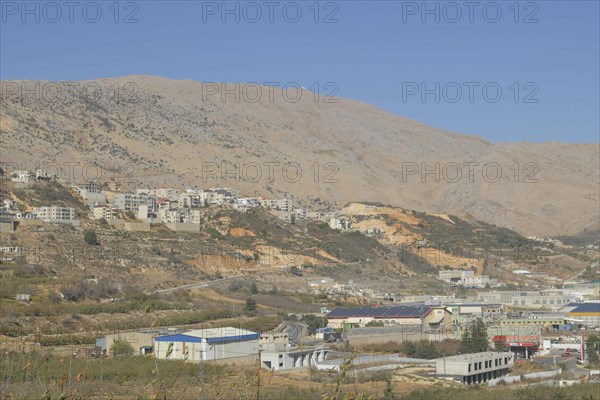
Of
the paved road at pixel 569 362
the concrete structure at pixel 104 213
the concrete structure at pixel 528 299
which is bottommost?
the paved road at pixel 569 362

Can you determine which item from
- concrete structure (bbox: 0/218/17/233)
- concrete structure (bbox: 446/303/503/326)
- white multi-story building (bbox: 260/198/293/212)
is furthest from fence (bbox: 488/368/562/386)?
white multi-story building (bbox: 260/198/293/212)

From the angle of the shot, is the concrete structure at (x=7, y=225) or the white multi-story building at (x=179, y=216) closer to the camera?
the concrete structure at (x=7, y=225)

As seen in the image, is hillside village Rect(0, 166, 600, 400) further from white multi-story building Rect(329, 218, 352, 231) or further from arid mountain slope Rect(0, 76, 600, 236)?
arid mountain slope Rect(0, 76, 600, 236)

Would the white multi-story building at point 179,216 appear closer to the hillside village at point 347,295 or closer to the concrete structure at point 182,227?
the hillside village at point 347,295

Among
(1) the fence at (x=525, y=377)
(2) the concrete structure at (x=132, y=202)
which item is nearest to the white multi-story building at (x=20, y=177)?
(2) the concrete structure at (x=132, y=202)

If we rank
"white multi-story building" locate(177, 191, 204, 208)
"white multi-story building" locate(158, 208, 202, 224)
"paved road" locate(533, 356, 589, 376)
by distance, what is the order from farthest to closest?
"white multi-story building" locate(177, 191, 204, 208) → "white multi-story building" locate(158, 208, 202, 224) → "paved road" locate(533, 356, 589, 376)
